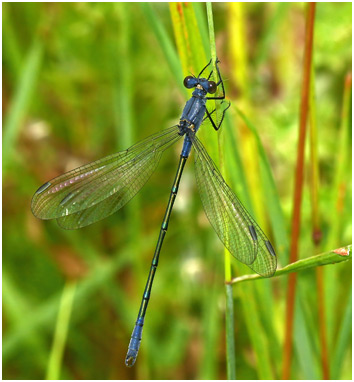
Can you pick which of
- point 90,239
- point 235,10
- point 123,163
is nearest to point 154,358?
point 90,239

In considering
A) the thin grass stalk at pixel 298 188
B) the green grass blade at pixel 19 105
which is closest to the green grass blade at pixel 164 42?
the thin grass stalk at pixel 298 188

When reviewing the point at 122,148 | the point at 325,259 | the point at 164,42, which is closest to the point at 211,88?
the point at 164,42

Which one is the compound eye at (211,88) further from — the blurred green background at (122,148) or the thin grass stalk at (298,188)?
the blurred green background at (122,148)

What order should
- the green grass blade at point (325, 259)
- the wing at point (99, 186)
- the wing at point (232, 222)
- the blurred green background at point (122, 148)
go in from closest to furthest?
the green grass blade at point (325, 259), the wing at point (232, 222), the wing at point (99, 186), the blurred green background at point (122, 148)

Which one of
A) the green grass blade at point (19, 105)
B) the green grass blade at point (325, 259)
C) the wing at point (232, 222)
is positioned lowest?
the green grass blade at point (325, 259)

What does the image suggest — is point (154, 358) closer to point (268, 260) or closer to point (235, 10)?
point (268, 260)

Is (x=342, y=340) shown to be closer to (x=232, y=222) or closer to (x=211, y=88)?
(x=232, y=222)

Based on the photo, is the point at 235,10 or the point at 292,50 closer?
the point at 235,10
